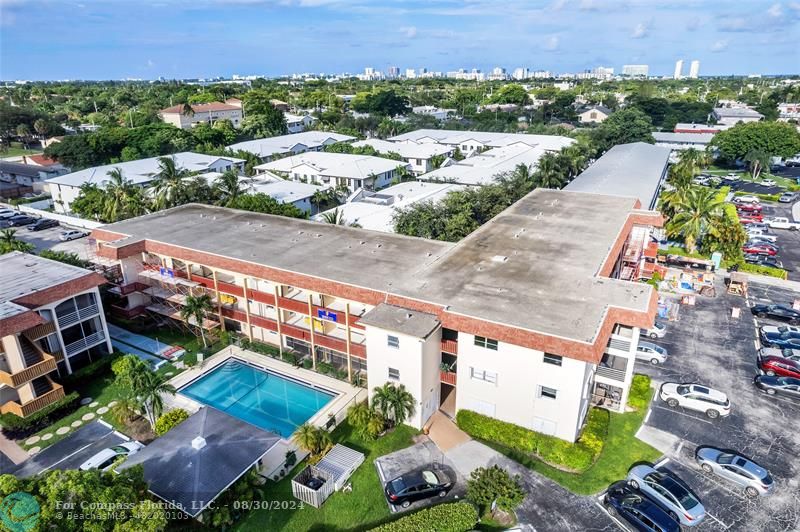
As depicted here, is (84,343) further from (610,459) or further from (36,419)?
(610,459)

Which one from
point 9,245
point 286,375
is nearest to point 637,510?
point 286,375

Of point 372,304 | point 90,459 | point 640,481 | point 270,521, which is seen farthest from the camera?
point 372,304

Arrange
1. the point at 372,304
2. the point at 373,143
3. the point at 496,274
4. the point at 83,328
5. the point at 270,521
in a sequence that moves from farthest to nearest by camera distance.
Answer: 1. the point at 373,143
2. the point at 83,328
3. the point at 496,274
4. the point at 372,304
5. the point at 270,521

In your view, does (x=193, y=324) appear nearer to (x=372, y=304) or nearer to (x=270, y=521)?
(x=372, y=304)

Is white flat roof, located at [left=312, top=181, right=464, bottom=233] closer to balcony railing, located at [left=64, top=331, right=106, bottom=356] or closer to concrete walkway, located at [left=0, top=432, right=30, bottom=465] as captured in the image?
balcony railing, located at [left=64, top=331, right=106, bottom=356]

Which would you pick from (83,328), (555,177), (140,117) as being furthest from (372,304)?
(140,117)
